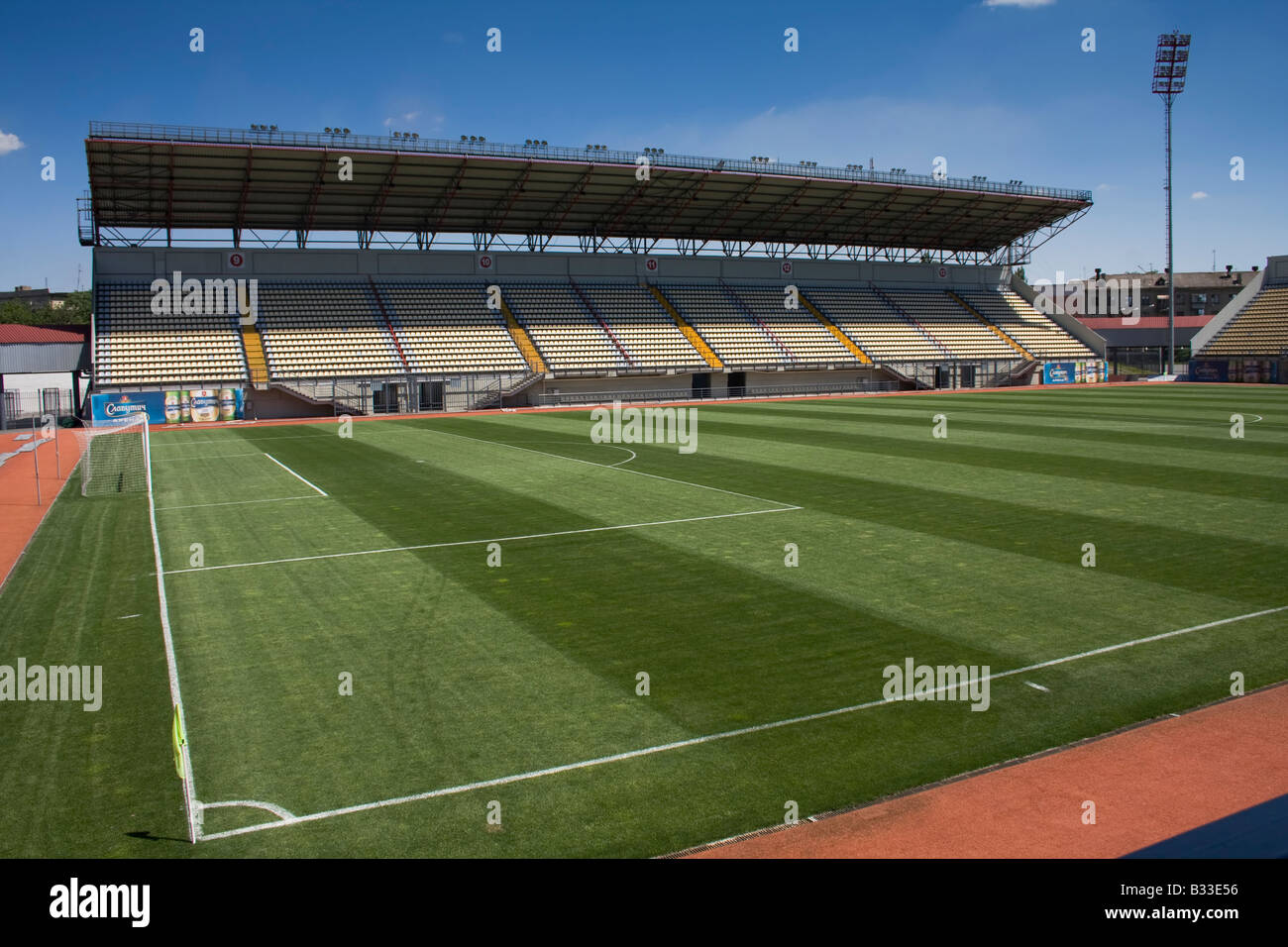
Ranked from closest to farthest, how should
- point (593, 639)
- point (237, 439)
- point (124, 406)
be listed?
point (593, 639)
point (237, 439)
point (124, 406)

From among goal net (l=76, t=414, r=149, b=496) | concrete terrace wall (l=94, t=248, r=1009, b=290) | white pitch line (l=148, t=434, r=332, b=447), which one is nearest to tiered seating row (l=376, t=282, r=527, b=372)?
concrete terrace wall (l=94, t=248, r=1009, b=290)

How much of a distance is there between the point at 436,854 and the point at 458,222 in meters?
54.4

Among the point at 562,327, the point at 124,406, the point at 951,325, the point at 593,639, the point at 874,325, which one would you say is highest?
the point at 951,325

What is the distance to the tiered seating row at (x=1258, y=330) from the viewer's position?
61.9 meters

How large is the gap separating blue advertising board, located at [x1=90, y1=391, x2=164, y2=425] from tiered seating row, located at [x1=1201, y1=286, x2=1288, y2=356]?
67.1 metres

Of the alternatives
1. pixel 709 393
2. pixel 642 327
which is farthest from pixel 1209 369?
pixel 642 327

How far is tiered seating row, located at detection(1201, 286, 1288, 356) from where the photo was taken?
2436 inches

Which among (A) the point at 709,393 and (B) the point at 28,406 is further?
(A) the point at 709,393

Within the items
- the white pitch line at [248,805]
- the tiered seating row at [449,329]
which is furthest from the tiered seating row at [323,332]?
the white pitch line at [248,805]

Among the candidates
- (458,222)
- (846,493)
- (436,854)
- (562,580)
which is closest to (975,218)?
(458,222)

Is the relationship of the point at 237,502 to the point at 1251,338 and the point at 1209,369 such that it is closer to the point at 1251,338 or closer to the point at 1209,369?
the point at 1209,369

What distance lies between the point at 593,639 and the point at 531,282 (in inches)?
2076

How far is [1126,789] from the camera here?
6789mm

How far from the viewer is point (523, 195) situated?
2114 inches
